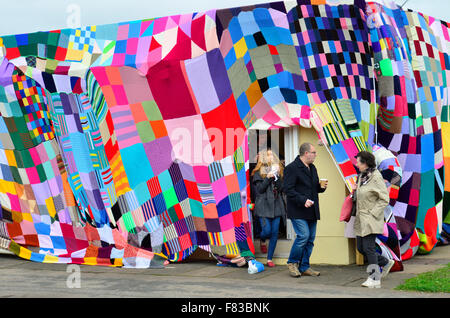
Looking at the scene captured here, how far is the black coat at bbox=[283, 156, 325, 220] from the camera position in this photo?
342 inches

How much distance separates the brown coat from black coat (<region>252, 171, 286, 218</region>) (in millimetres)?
1757

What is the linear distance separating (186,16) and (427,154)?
4.31 meters

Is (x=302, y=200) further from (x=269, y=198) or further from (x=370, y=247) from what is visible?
(x=269, y=198)

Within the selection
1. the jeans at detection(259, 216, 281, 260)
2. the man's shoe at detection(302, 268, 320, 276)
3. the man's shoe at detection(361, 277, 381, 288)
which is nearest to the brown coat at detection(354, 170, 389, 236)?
the man's shoe at detection(361, 277, 381, 288)

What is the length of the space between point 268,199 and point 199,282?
1.72 m

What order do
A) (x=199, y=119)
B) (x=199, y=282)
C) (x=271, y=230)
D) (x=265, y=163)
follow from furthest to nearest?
(x=199, y=119)
(x=265, y=163)
(x=271, y=230)
(x=199, y=282)

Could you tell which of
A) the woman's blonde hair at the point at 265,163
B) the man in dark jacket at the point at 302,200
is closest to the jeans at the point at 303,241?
the man in dark jacket at the point at 302,200

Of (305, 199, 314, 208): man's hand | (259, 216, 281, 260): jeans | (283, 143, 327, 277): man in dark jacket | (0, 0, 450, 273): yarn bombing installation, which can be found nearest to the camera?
(305, 199, 314, 208): man's hand

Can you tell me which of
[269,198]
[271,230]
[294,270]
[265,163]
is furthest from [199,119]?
[294,270]

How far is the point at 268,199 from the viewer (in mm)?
9828

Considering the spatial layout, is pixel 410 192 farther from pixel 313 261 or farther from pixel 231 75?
pixel 231 75

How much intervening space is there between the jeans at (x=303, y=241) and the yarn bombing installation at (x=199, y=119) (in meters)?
0.87

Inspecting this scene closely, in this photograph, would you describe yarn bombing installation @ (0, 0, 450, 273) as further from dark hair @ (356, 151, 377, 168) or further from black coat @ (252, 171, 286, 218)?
dark hair @ (356, 151, 377, 168)

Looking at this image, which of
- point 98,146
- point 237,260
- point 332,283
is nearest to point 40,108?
point 98,146
